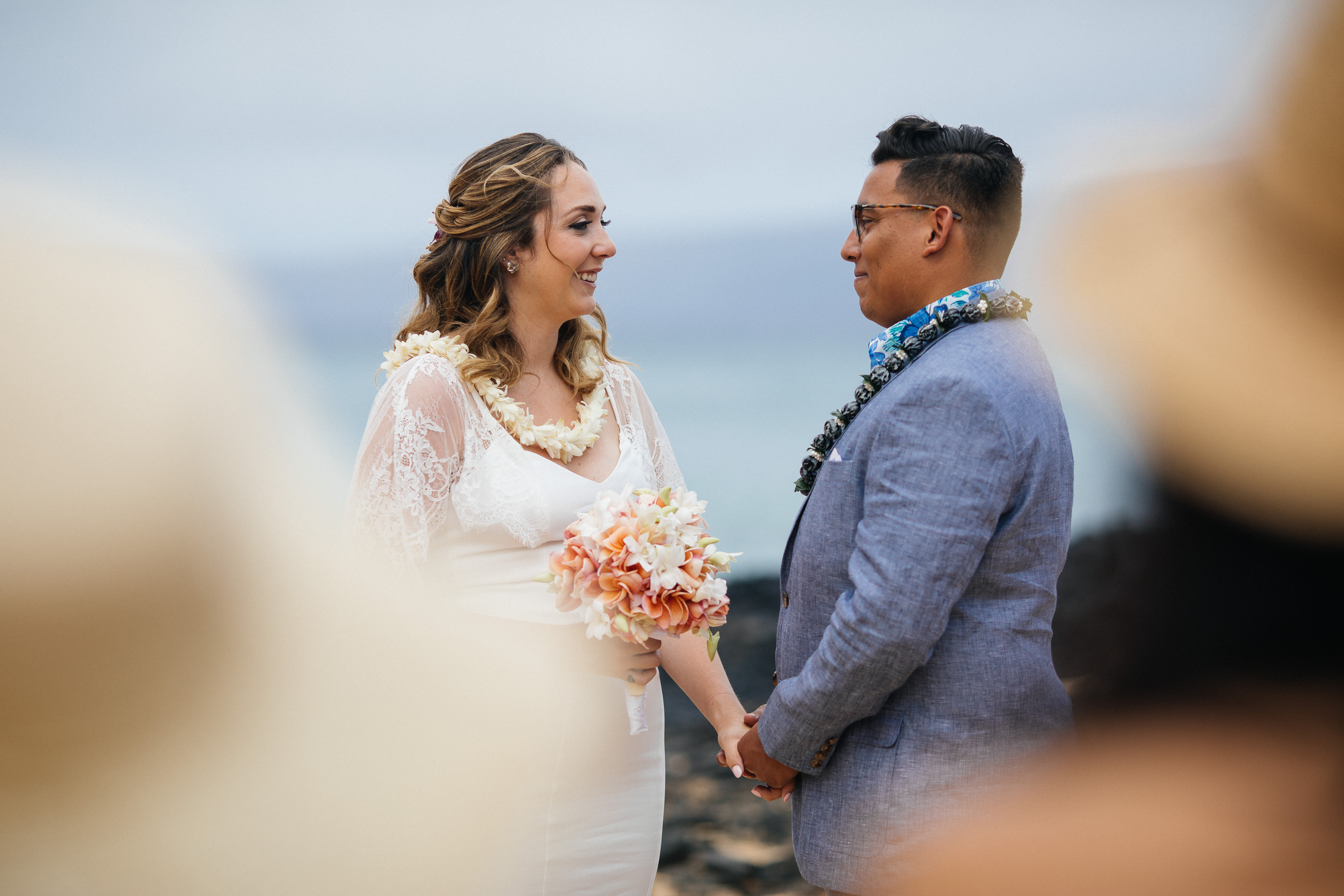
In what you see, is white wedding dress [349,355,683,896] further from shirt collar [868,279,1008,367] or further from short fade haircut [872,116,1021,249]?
short fade haircut [872,116,1021,249]

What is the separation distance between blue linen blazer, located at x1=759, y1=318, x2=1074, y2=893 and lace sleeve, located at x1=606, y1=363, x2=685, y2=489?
1053 mm

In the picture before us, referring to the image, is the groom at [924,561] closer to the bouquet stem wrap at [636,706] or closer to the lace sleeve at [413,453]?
the bouquet stem wrap at [636,706]

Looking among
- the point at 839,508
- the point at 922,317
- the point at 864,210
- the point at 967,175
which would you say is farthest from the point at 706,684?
the point at 967,175

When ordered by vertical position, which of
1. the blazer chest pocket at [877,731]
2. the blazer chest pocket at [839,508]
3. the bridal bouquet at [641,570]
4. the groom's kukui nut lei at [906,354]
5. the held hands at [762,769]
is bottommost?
the held hands at [762,769]

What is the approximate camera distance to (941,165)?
2271 mm

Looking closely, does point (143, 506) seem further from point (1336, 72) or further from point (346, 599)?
point (1336, 72)

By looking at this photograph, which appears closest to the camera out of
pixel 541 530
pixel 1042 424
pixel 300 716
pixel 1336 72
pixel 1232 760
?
pixel 1336 72

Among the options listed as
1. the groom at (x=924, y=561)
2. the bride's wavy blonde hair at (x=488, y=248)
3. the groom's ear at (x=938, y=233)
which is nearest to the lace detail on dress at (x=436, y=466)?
the bride's wavy blonde hair at (x=488, y=248)

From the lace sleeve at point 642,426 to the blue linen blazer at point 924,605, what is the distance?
41.5 inches

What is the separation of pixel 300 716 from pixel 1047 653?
160cm

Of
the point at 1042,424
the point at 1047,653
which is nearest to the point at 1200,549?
the point at 1042,424

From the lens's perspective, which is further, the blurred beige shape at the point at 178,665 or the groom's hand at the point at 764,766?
the groom's hand at the point at 764,766

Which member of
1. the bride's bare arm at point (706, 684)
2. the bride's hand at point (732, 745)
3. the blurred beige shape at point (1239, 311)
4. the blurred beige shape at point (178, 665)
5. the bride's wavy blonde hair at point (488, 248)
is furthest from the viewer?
the bride's wavy blonde hair at point (488, 248)

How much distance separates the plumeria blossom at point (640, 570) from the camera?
2.27 m
